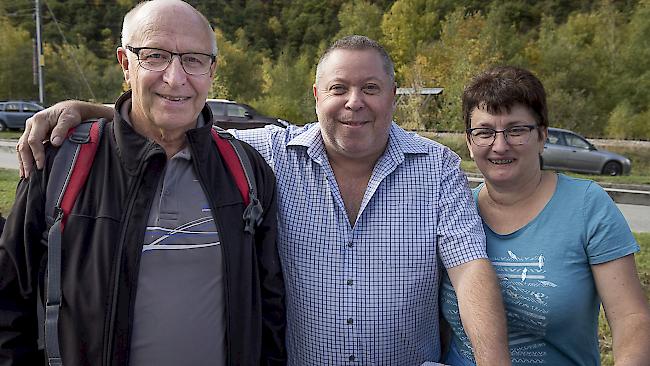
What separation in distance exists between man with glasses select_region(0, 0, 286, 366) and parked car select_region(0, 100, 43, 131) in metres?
25.3

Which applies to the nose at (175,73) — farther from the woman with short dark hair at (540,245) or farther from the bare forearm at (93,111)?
the woman with short dark hair at (540,245)

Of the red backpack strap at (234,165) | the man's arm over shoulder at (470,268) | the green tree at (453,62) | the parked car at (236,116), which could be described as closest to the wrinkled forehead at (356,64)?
the man's arm over shoulder at (470,268)

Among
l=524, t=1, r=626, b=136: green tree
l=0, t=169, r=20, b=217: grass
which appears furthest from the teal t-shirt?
l=524, t=1, r=626, b=136: green tree

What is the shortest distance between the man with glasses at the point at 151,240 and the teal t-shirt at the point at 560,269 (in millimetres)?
1048

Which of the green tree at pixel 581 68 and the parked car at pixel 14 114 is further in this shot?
the green tree at pixel 581 68

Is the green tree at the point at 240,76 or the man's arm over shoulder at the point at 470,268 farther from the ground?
the green tree at the point at 240,76

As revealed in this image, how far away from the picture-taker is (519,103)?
2312 mm

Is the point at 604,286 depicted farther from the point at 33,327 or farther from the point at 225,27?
the point at 225,27

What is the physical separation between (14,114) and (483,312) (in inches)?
1074

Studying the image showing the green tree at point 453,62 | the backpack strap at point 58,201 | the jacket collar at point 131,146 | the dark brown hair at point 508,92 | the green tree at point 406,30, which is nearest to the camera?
the backpack strap at point 58,201

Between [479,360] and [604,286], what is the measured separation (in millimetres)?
582

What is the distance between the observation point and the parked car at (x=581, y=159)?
48.6 ft

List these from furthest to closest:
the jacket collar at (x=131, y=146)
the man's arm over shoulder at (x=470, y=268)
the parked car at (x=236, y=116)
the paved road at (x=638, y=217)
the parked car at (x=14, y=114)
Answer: the parked car at (x=14, y=114), the parked car at (x=236, y=116), the paved road at (x=638, y=217), the man's arm over shoulder at (x=470, y=268), the jacket collar at (x=131, y=146)

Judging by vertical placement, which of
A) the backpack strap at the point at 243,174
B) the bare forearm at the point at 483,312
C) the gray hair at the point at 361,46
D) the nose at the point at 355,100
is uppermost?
the gray hair at the point at 361,46
